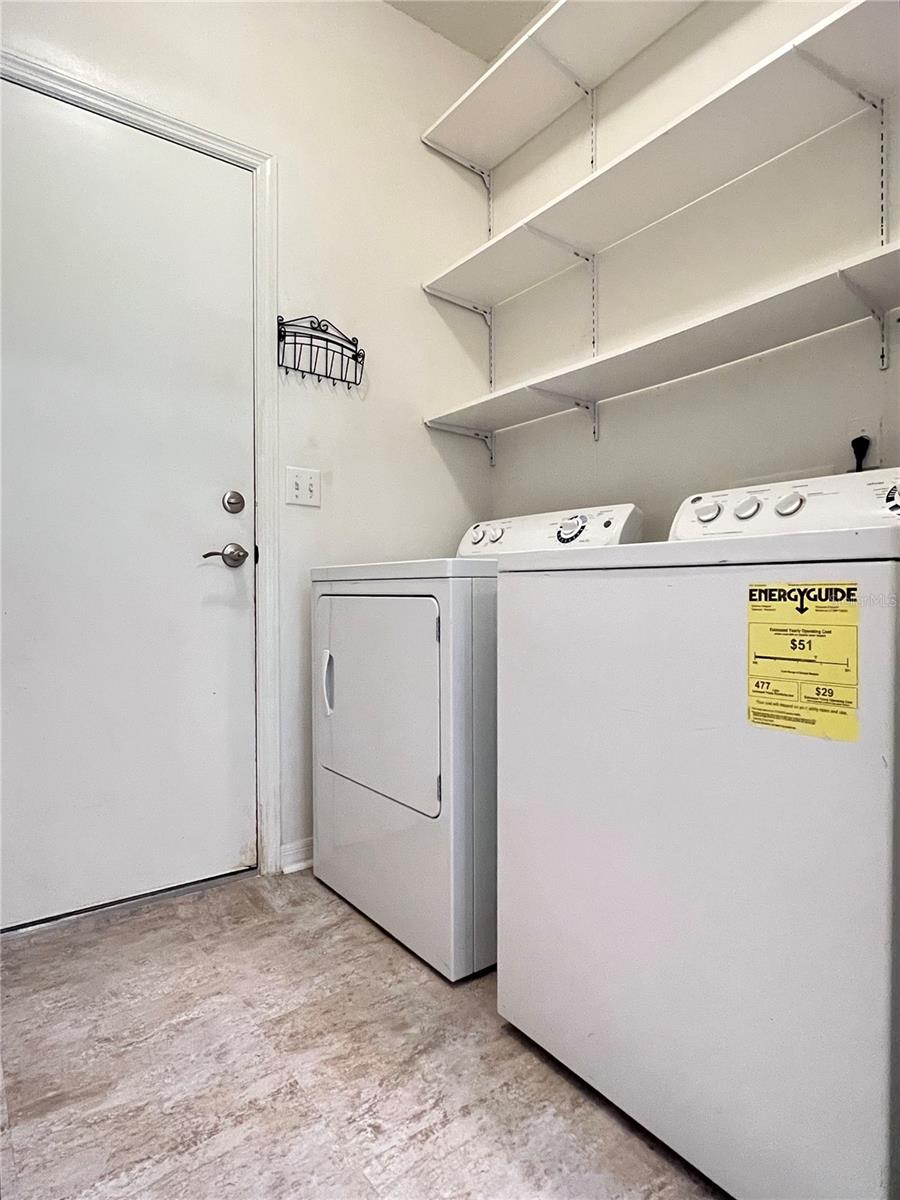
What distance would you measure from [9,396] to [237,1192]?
163 centimetres

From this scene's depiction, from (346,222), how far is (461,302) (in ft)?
1.55

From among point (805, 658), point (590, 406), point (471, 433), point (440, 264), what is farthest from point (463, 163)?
point (805, 658)

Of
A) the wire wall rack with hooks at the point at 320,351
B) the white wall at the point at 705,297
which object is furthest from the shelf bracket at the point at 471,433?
the wire wall rack with hooks at the point at 320,351

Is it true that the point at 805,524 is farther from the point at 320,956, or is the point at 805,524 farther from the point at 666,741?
the point at 320,956

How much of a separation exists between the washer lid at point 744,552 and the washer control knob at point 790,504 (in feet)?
→ 1.57

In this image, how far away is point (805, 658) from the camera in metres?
0.78

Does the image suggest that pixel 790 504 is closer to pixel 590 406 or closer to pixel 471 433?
pixel 590 406

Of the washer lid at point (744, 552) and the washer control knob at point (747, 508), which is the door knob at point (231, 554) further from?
the washer control knob at point (747, 508)

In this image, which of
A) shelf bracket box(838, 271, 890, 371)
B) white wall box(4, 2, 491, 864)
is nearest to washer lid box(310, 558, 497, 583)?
white wall box(4, 2, 491, 864)

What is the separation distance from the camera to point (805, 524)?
131 cm

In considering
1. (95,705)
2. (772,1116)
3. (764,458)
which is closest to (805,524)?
(764,458)

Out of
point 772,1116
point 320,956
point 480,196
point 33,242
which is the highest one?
point 480,196

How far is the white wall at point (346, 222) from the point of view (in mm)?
1788

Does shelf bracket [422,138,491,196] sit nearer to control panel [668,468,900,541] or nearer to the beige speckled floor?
control panel [668,468,900,541]
